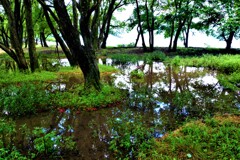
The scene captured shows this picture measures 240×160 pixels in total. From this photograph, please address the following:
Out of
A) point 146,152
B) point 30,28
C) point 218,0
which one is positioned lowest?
point 146,152

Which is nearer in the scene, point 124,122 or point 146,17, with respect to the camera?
point 124,122

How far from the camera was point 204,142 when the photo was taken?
420cm

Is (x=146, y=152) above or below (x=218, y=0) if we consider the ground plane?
below

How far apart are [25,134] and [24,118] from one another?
3.65 feet

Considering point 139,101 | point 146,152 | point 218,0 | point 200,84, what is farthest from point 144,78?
point 218,0

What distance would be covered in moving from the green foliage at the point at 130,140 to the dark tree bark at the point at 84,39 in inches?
104

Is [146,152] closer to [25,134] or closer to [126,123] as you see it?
[126,123]

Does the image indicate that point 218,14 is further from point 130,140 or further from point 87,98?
point 130,140

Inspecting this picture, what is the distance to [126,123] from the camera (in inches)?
202

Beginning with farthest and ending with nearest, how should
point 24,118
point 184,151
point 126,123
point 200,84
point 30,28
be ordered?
point 30,28 < point 200,84 < point 24,118 < point 126,123 < point 184,151

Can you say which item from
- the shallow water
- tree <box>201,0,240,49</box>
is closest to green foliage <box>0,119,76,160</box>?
the shallow water

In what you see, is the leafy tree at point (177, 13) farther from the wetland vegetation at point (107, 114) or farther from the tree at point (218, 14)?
the wetland vegetation at point (107, 114)

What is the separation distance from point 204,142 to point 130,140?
1.52m

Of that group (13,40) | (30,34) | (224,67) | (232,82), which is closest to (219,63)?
(224,67)
